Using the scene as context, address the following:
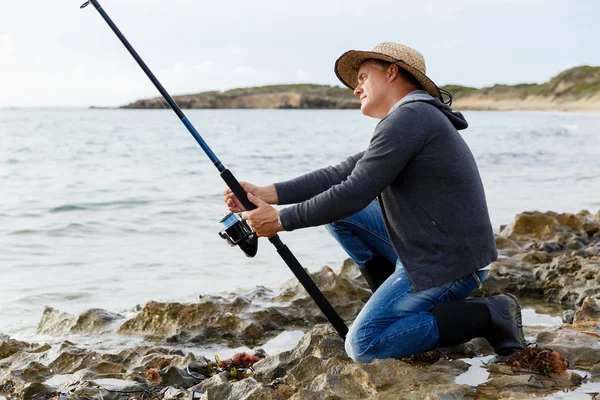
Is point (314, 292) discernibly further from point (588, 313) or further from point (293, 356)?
point (588, 313)

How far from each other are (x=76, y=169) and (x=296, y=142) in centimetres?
1343

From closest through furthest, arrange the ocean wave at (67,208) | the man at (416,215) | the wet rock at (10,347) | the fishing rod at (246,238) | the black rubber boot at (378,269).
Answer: the man at (416,215) → the fishing rod at (246,238) → the black rubber boot at (378,269) → the wet rock at (10,347) → the ocean wave at (67,208)

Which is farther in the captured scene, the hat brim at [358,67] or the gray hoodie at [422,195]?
the hat brim at [358,67]

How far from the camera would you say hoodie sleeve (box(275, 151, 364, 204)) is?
377 cm

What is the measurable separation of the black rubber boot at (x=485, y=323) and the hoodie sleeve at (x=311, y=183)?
3.10ft

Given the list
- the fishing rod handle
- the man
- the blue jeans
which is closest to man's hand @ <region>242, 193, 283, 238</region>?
the man

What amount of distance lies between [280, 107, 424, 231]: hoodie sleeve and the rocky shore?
0.69 meters

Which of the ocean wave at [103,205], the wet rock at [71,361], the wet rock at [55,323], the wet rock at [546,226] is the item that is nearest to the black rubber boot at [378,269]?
the wet rock at [71,361]

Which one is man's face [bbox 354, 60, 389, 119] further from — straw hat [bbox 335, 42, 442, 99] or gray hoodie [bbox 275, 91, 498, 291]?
gray hoodie [bbox 275, 91, 498, 291]

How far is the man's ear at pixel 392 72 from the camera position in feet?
10.8

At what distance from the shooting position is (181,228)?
9555 millimetres

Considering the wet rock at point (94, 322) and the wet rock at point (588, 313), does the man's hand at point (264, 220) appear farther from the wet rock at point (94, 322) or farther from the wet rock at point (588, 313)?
the wet rock at point (94, 322)

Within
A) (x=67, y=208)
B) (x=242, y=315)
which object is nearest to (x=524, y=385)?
(x=242, y=315)

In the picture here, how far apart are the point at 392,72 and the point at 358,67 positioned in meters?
0.30
